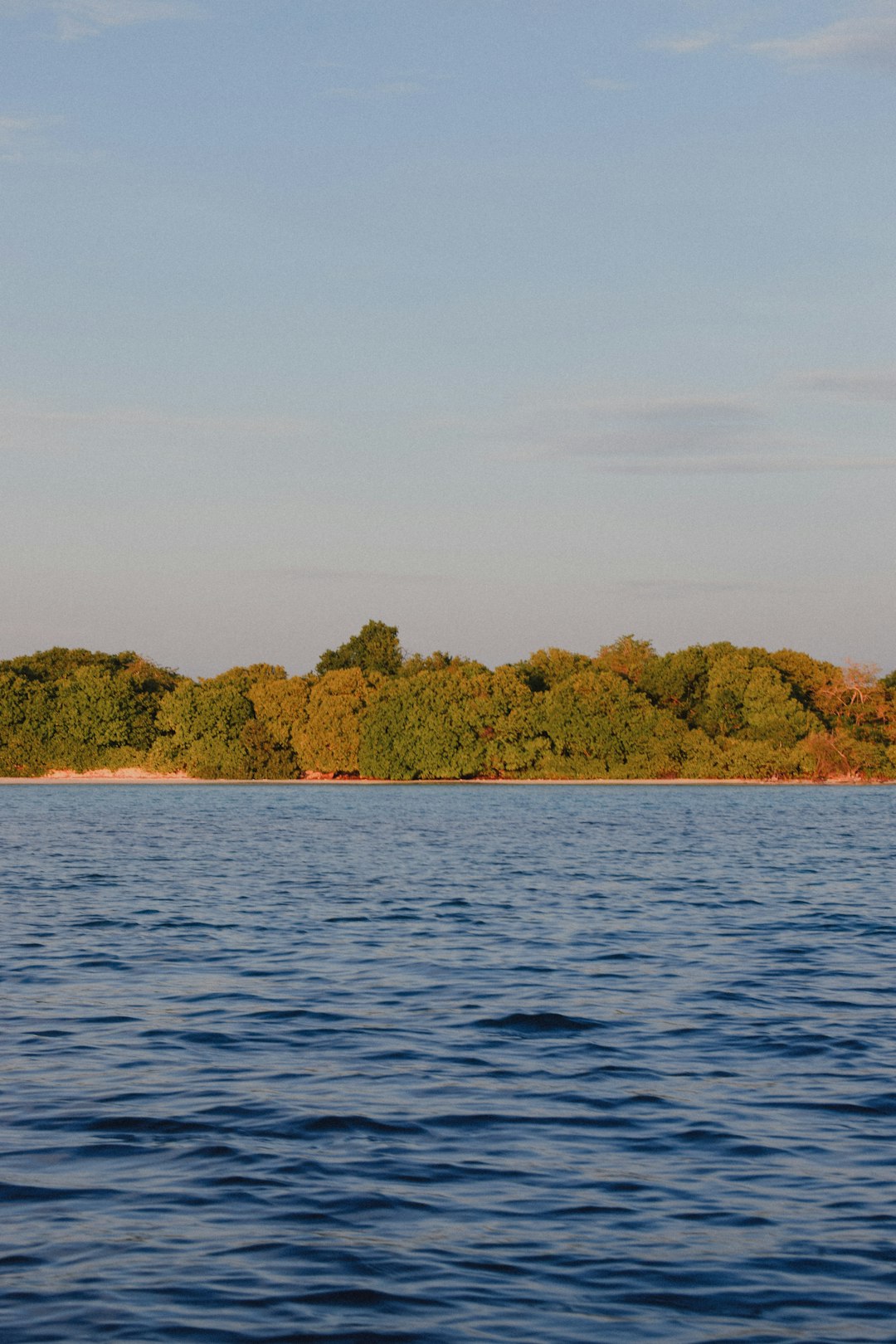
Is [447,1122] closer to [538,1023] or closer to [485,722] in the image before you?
[538,1023]

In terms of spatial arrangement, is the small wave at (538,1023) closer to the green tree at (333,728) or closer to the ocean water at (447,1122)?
the ocean water at (447,1122)

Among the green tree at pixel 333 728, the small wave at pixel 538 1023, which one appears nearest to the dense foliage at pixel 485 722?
the green tree at pixel 333 728

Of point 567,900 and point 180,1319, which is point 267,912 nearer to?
point 567,900

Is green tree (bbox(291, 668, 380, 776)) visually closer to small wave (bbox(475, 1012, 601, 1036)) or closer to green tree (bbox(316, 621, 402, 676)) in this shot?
green tree (bbox(316, 621, 402, 676))

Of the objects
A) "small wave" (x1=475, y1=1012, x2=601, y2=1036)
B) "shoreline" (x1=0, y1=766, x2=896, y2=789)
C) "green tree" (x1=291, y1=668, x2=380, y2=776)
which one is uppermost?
"green tree" (x1=291, y1=668, x2=380, y2=776)

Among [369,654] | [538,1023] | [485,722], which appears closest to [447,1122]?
[538,1023]

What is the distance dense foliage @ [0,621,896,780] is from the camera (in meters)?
136

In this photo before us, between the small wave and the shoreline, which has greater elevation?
the shoreline

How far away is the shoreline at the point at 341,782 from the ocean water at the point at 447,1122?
10416 centimetres

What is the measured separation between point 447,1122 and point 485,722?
4941 inches

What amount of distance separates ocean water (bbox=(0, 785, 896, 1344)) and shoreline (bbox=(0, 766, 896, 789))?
104m

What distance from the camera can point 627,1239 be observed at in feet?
32.0

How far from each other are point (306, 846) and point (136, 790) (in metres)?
75.8

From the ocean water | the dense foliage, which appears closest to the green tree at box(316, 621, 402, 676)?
the dense foliage
